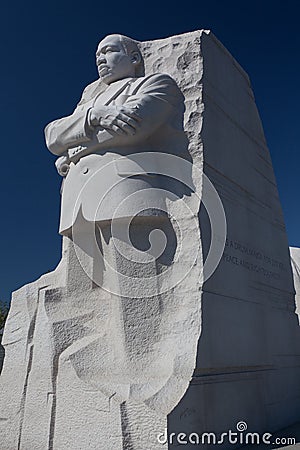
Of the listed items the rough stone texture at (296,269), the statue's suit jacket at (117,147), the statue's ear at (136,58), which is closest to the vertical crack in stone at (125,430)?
the statue's suit jacket at (117,147)

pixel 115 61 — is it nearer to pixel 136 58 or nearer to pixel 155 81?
pixel 136 58

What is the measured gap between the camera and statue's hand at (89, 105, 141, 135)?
14.2 feet

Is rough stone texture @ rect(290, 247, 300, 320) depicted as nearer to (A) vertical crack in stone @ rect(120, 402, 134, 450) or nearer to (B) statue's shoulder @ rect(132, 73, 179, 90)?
(B) statue's shoulder @ rect(132, 73, 179, 90)

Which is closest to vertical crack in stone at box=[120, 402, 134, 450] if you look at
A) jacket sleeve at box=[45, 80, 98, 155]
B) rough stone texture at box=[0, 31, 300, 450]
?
rough stone texture at box=[0, 31, 300, 450]

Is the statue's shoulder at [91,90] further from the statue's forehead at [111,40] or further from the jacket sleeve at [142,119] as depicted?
the jacket sleeve at [142,119]

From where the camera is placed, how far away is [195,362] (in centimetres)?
368

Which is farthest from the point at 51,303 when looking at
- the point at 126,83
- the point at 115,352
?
the point at 126,83

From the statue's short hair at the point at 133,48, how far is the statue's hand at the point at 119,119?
0.92 metres

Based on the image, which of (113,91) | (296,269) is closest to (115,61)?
(113,91)

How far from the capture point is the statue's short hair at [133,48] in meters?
5.06

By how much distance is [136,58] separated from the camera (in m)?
5.10

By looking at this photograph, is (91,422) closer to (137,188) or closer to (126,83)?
(137,188)

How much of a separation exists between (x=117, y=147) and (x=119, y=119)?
283 mm

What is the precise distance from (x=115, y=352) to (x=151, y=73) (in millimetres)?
2848
